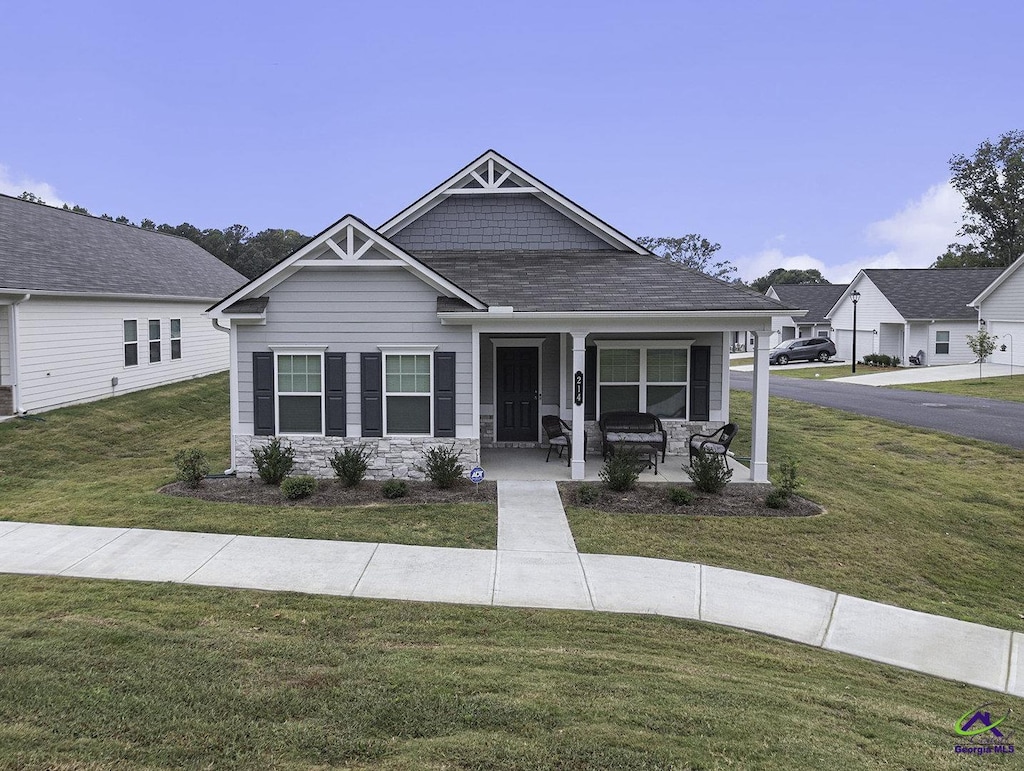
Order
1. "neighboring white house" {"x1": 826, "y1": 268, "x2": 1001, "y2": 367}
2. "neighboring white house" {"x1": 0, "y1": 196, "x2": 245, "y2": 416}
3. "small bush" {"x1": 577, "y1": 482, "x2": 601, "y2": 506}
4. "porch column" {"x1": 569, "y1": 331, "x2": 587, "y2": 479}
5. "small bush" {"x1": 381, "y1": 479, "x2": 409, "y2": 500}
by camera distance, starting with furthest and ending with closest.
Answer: "neighboring white house" {"x1": 826, "y1": 268, "x2": 1001, "y2": 367} < "neighboring white house" {"x1": 0, "y1": 196, "x2": 245, "y2": 416} < "porch column" {"x1": 569, "y1": 331, "x2": 587, "y2": 479} < "small bush" {"x1": 381, "y1": 479, "x2": 409, "y2": 500} < "small bush" {"x1": 577, "y1": 482, "x2": 601, "y2": 506}

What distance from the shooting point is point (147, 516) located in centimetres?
1006

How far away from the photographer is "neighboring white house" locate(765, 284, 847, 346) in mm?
50688

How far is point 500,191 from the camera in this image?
16.2 meters

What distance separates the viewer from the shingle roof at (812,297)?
2015 inches

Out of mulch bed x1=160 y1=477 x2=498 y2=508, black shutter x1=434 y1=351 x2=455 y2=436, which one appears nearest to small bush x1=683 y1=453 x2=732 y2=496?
mulch bed x1=160 y1=477 x2=498 y2=508

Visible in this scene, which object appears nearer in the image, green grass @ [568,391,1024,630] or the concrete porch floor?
green grass @ [568,391,1024,630]

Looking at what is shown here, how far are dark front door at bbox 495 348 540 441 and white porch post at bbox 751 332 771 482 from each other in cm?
479

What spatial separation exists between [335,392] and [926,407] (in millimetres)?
19430

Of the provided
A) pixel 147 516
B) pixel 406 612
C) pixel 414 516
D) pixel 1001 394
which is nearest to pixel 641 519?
pixel 414 516

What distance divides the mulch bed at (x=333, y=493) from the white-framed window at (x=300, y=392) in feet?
3.77

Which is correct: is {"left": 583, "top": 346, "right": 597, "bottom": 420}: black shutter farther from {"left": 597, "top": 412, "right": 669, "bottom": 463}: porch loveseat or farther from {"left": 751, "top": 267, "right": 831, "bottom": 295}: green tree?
{"left": 751, "top": 267, "right": 831, "bottom": 295}: green tree

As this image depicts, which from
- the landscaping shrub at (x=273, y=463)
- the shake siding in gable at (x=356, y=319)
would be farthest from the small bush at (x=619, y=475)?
the landscaping shrub at (x=273, y=463)

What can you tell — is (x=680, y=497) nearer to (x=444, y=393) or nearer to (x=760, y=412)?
(x=760, y=412)

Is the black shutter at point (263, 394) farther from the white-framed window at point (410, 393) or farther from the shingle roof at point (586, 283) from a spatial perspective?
the shingle roof at point (586, 283)
